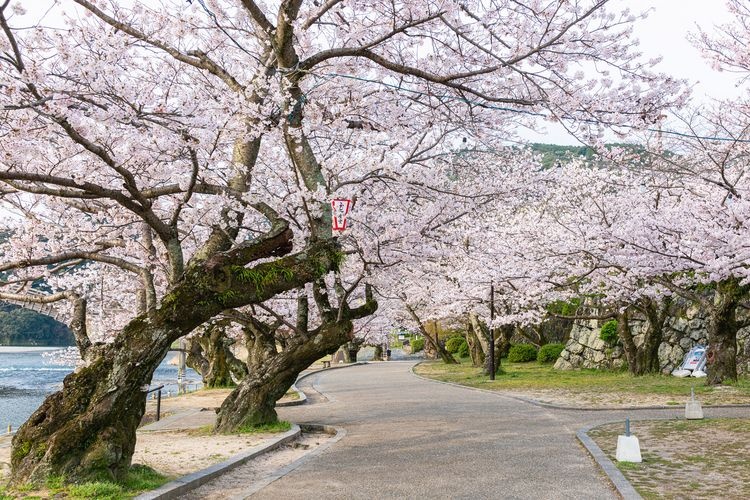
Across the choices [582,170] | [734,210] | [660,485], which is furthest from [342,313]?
[582,170]

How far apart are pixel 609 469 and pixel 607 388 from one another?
13.7 metres

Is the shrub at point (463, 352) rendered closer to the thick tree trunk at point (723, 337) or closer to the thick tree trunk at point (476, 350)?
the thick tree trunk at point (476, 350)

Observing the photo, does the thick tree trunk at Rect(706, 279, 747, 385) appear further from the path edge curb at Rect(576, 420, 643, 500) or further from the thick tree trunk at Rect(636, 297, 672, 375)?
the path edge curb at Rect(576, 420, 643, 500)

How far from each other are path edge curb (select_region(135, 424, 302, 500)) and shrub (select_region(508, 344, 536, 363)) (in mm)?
30271

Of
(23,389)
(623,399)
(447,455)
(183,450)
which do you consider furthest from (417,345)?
(447,455)

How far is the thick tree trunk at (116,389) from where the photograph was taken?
23.5 ft

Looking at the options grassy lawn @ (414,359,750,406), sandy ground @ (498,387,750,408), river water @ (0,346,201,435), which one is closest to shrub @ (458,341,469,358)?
river water @ (0,346,201,435)

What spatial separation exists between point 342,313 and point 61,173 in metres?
5.52

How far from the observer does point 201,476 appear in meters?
8.14

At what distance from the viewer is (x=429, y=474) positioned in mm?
8445

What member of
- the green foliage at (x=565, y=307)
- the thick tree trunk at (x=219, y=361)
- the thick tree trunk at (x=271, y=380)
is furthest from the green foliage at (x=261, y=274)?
the green foliage at (x=565, y=307)

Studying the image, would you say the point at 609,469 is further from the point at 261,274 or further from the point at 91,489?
the point at 91,489

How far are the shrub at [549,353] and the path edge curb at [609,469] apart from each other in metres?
26.5

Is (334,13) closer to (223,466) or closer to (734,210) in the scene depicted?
(223,466)
